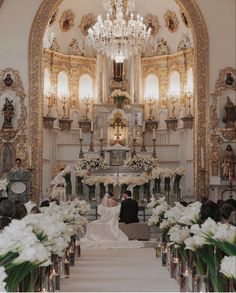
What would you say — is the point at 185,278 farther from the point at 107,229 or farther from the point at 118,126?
the point at 118,126

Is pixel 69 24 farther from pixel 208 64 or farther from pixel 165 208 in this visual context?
pixel 165 208

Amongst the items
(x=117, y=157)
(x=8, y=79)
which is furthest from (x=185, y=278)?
(x=117, y=157)

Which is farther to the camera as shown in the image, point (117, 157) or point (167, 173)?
point (117, 157)

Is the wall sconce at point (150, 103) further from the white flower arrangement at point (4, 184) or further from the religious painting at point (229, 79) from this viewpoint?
the white flower arrangement at point (4, 184)

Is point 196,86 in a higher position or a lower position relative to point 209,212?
higher

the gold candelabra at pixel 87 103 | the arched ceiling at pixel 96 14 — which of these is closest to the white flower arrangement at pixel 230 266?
the arched ceiling at pixel 96 14

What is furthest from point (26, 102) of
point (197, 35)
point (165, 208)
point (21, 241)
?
point (21, 241)

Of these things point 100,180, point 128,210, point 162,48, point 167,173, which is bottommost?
point 128,210

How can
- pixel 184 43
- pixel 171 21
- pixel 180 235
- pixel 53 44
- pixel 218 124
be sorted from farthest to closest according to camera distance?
pixel 171 21
pixel 53 44
pixel 184 43
pixel 218 124
pixel 180 235

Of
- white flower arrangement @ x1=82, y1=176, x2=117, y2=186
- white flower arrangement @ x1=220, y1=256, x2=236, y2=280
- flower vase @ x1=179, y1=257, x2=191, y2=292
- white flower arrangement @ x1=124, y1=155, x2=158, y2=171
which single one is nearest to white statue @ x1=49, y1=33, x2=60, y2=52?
white flower arrangement @ x1=124, y1=155, x2=158, y2=171

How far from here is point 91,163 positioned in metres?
23.1

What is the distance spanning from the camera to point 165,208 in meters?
13.2

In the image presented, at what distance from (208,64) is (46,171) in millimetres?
7593

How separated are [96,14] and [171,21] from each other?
339cm
